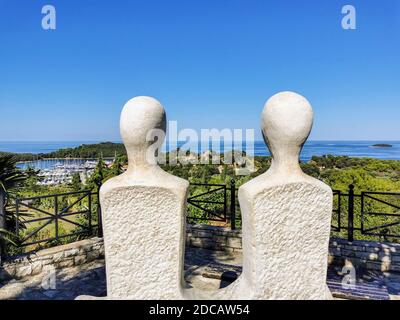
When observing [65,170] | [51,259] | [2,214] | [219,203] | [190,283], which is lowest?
[190,283]

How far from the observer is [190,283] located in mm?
4336

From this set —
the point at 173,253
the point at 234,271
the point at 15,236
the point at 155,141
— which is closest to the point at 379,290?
the point at 234,271

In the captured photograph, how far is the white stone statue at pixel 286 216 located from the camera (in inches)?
74.4

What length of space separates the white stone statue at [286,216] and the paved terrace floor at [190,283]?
182cm

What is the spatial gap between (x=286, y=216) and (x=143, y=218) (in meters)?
0.96

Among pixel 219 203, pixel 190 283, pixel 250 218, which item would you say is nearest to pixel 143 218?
pixel 250 218

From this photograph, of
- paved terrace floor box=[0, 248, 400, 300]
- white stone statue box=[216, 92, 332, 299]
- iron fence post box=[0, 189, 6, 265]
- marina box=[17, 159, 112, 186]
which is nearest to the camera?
white stone statue box=[216, 92, 332, 299]

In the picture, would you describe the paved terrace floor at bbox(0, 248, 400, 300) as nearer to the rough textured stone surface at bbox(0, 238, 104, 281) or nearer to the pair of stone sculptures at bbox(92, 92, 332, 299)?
the rough textured stone surface at bbox(0, 238, 104, 281)

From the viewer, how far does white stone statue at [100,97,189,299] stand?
1912 millimetres

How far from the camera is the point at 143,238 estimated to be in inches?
78.0

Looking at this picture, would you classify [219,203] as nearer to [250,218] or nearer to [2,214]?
[2,214]

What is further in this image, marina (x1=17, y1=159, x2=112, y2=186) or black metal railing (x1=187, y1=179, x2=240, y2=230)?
marina (x1=17, y1=159, x2=112, y2=186)

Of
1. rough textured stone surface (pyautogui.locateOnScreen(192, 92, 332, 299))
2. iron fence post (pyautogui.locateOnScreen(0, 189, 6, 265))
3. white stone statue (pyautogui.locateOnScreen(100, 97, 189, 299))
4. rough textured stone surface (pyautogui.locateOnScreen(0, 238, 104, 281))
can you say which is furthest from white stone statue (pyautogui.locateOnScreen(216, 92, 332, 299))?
iron fence post (pyautogui.locateOnScreen(0, 189, 6, 265))

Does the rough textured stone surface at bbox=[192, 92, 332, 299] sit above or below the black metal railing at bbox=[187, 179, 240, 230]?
above
